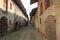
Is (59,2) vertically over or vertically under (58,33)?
over

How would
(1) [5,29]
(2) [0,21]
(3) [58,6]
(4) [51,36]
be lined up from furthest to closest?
(1) [5,29], (2) [0,21], (4) [51,36], (3) [58,6]

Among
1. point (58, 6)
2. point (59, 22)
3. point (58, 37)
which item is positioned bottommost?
point (58, 37)

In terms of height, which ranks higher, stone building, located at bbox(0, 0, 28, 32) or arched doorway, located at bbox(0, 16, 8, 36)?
stone building, located at bbox(0, 0, 28, 32)

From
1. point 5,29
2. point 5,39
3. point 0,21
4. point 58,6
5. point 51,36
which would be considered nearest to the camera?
point 58,6

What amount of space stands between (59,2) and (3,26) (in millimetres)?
10312

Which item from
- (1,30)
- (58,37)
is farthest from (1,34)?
(58,37)

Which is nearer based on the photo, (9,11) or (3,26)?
(3,26)

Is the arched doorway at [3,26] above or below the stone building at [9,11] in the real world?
below

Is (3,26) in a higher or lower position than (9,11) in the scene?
lower

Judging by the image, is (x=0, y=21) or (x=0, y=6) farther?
(x=0, y=21)

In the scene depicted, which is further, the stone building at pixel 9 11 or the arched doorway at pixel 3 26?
the arched doorway at pixel 3 26

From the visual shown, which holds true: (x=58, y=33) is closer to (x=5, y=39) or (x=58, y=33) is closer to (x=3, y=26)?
(x=5, y=39)

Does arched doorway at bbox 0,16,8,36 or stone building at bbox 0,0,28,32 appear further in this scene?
arched doorway at bbox 0,16,8,36

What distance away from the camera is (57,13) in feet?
12.3
